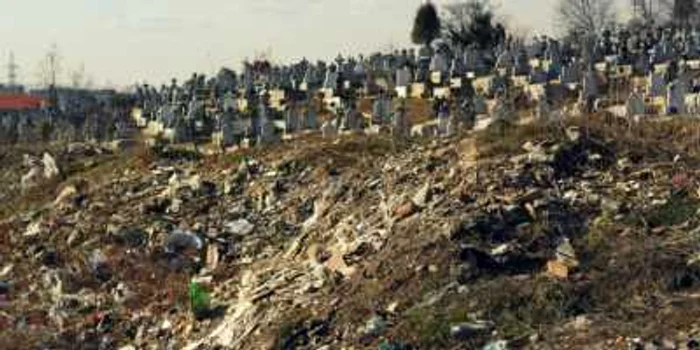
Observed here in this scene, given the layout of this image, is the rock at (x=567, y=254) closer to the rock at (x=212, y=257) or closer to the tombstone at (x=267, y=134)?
the rock at (x=212, y=257)

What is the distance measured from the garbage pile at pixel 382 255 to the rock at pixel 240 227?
0.05 meters

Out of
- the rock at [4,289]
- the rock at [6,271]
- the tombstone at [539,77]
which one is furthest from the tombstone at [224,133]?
the rock at [4,289]

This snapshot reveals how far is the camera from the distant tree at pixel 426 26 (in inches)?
1670

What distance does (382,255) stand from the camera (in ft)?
42.6

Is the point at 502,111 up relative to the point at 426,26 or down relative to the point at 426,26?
down

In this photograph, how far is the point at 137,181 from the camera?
67.6ft

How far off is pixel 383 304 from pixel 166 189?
8.34 m

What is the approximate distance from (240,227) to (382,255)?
4018mm

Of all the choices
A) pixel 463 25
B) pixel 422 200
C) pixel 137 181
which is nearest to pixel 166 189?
pixel 137 181

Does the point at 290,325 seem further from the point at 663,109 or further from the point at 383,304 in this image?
the point at 663,109

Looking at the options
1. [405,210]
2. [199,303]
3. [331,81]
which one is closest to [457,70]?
[331,81]

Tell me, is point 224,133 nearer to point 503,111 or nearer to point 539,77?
point 503,111

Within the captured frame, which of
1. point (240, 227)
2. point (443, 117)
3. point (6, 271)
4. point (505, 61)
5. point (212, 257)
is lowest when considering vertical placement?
point (6, 271)

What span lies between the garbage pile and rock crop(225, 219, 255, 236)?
0.05 metres
